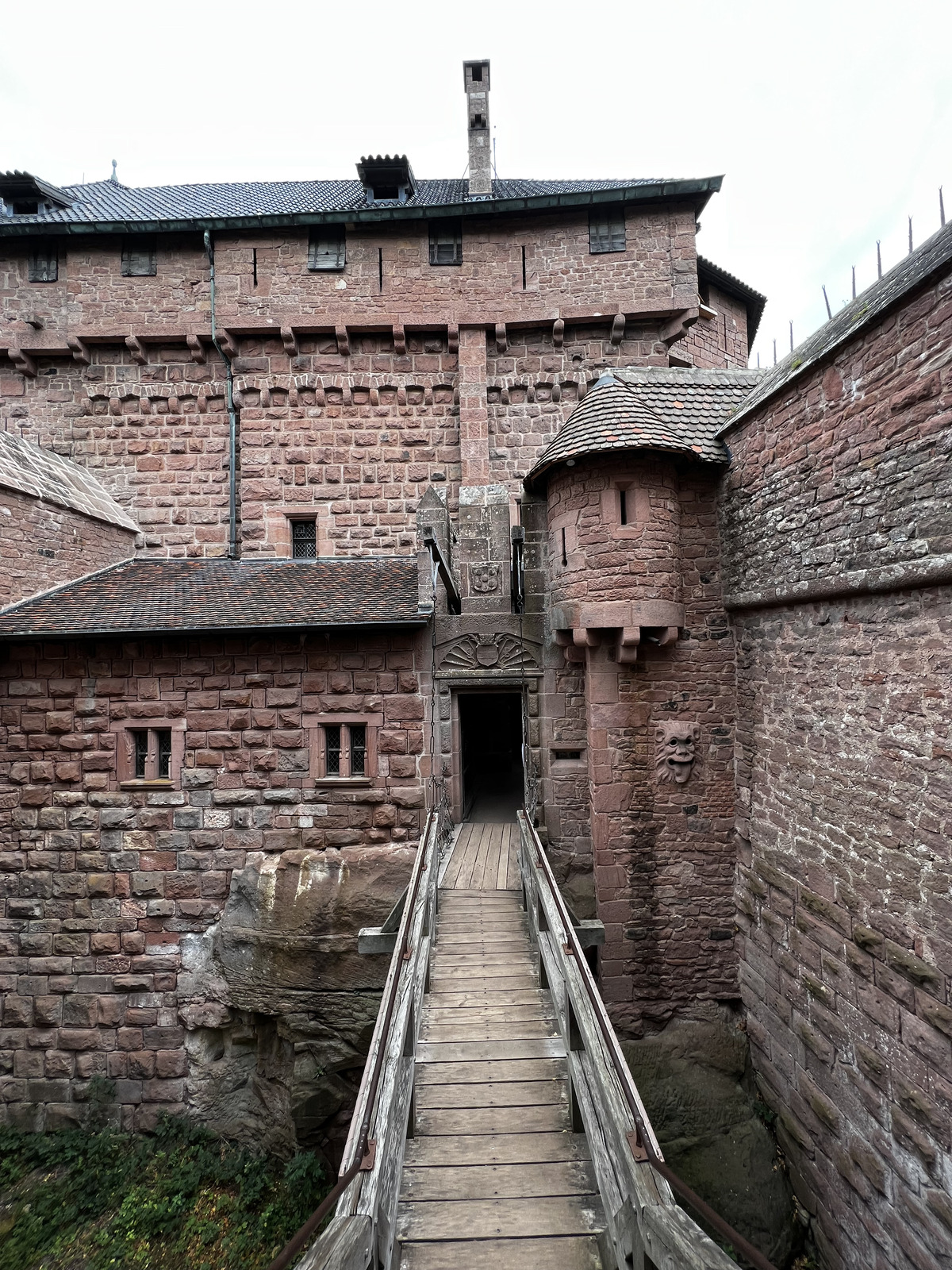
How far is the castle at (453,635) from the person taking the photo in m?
5.31

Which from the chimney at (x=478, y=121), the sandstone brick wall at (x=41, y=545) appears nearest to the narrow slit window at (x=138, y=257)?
the sandstone brick wall at (x=41, y=545)

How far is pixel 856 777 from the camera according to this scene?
555 cm

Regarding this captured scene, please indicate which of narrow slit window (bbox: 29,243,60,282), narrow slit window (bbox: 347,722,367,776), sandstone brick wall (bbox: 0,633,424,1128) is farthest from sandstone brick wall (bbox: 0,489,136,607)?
narrow slit window (bbox: 29,243,60,282)

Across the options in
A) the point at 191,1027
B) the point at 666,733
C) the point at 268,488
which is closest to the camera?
the point at 666,733

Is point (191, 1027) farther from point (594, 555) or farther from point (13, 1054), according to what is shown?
point (594, 555)

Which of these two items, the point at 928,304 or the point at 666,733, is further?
the point at 666,733

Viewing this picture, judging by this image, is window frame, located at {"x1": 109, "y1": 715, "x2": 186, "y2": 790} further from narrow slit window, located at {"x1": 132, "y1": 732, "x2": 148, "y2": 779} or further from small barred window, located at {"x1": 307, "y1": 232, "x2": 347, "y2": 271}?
small barred window, located at {"x1": 307, "y1": 232, "x2": 347, "y2": 271}

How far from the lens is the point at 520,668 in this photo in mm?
8273

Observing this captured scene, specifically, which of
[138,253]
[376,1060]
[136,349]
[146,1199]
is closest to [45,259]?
[138,253]

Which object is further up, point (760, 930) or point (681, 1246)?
point (681, 1246)

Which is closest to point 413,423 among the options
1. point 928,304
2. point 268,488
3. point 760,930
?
point 268,488

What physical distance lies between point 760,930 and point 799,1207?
A: 2632 mm

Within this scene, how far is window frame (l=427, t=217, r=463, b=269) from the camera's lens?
429 inches

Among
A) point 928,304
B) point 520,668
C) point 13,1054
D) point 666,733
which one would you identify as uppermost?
point 928,304
